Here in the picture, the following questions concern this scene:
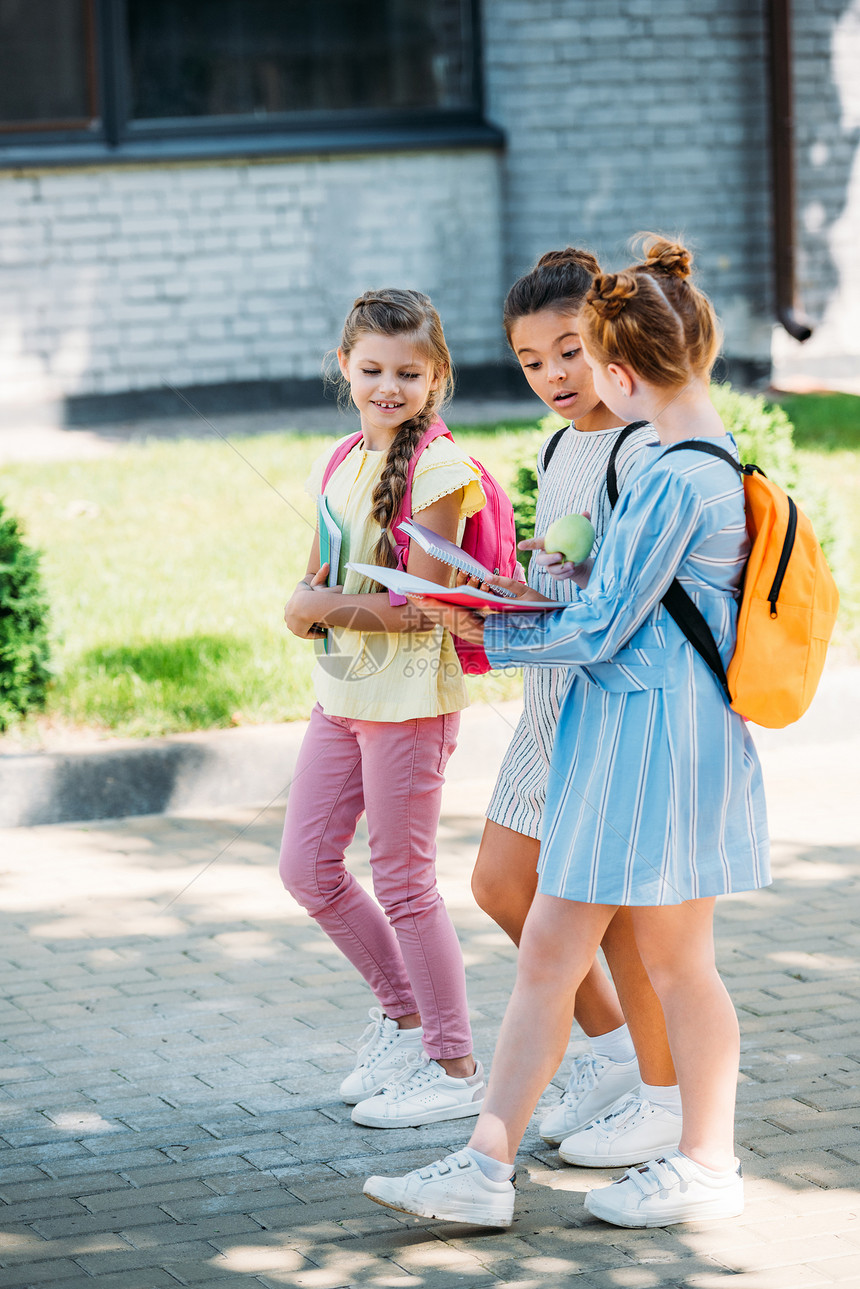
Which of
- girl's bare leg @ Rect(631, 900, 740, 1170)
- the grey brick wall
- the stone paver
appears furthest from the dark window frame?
girl's bare leg @ Rect(631, 900, 740, 1170)

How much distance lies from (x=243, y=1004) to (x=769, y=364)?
11507 millimetres

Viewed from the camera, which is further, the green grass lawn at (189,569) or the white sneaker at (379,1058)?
the green grass lawn at (189,569)

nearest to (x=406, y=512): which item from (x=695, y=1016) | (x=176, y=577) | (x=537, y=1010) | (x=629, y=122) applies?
(x=537, y=1010)

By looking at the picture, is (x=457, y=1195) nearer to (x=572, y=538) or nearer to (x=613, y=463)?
(x=572, y=538)

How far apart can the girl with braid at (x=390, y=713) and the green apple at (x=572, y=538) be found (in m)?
0.34

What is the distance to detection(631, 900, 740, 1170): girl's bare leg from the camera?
2959 millimetres

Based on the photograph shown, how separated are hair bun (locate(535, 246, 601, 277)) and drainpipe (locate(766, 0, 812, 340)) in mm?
11531

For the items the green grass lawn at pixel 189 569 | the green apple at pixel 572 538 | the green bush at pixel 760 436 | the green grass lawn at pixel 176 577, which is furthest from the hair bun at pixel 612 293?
the green bush at pixel 760 436

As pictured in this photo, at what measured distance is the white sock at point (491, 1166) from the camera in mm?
2980

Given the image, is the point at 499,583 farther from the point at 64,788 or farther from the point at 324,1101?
the point at 64,788

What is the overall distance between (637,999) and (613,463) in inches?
43.1

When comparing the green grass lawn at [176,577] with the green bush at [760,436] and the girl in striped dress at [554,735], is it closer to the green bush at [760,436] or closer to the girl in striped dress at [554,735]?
the green bush at [760,436]

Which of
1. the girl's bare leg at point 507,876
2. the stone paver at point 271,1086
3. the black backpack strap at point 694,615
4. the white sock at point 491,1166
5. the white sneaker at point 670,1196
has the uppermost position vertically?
the black backpack strap at point 694,615

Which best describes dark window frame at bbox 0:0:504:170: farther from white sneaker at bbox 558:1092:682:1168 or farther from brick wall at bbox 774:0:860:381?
white sneaker at bbox 558:1092:682:1168
